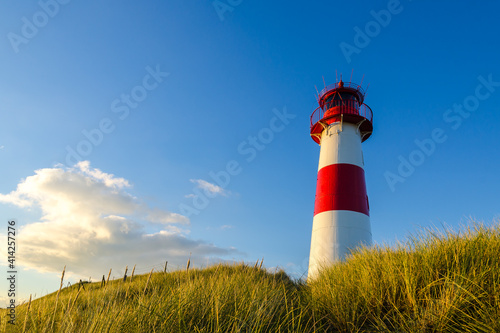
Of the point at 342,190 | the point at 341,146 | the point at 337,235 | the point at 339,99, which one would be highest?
the point at 339,99

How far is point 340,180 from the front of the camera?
1227 centimetres

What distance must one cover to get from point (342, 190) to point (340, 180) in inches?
18.2

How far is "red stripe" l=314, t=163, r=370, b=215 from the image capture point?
1188cm

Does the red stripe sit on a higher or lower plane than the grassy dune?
higher

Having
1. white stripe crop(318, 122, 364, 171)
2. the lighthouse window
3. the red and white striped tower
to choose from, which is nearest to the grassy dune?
the red and white striped tower

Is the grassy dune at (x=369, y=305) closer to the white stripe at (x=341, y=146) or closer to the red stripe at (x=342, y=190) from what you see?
the red stripe at (x=342, y=190)

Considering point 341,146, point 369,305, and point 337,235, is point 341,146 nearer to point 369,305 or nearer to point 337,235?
point 337,235

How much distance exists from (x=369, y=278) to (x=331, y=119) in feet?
34.2

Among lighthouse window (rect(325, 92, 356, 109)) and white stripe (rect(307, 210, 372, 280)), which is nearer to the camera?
white stripe (rect(307, 210, 372, 280))

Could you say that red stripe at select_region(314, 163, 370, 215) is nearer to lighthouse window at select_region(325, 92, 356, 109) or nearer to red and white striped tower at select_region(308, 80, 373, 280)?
red and white striped tower at select_region(308, 80, 373, 280)

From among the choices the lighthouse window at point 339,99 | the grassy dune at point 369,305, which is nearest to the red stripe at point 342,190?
the lighthouse window at point 339,99

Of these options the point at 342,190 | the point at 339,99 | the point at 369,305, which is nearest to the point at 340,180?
the point at 342,190

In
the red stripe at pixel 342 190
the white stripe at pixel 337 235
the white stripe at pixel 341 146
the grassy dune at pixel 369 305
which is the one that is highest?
the white stripe at pixel 341 146

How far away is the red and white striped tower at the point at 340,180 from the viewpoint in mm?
11461
